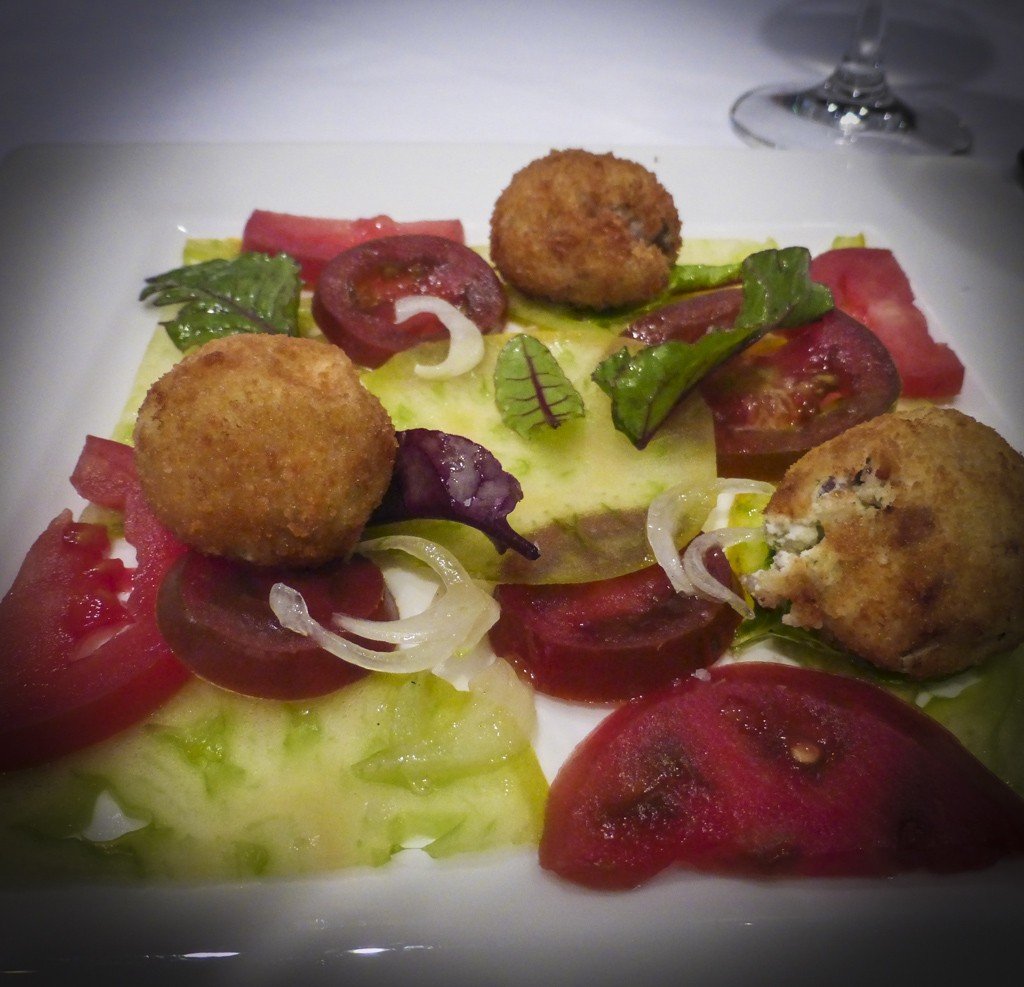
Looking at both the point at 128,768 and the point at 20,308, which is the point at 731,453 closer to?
the point at 128,768

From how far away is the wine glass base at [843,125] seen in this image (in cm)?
441

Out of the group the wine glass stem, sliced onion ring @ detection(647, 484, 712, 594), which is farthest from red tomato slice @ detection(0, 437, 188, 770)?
the wine glass stem

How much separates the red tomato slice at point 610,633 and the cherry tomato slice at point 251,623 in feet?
1.17

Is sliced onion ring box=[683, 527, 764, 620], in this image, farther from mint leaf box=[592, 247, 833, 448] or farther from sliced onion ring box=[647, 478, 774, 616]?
mint leaf box=[592, 247, 833, 448]

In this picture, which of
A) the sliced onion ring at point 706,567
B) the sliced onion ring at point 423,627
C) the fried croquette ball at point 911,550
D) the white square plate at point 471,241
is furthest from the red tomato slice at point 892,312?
the sliced onion ring at point 423,627

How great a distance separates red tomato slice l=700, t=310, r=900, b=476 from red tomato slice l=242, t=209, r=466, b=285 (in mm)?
1187

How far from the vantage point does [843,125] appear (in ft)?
14.8

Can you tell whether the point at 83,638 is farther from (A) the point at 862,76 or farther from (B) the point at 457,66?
(A) the point at 862,76

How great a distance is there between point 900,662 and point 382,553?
4.17 ft

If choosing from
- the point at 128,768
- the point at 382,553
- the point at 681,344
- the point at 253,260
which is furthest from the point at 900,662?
the point at 253,260

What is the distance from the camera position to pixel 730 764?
6.27 feet

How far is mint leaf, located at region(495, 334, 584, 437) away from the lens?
2.47m

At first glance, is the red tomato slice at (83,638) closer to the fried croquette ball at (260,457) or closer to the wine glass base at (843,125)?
the fried croquette ball at (260,457)

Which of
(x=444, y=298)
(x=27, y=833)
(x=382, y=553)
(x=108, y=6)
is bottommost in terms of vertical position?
(x=27, y=833)
